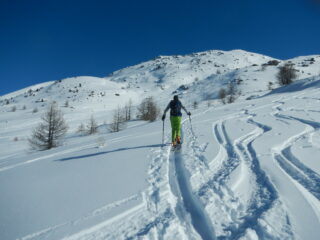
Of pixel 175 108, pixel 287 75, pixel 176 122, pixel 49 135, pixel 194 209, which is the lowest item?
pixel 49 135

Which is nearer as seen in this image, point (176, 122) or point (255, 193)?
point (255, 193)

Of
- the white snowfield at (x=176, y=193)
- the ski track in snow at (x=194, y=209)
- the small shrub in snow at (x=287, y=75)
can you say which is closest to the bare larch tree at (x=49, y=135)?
the white snowfield at (x=176, y=193)

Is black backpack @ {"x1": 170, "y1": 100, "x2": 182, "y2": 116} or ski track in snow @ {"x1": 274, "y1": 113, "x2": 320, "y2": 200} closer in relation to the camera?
ski track in snow @ {"x1": 274, "y1": 113, "x2": 320, "y2": 200}

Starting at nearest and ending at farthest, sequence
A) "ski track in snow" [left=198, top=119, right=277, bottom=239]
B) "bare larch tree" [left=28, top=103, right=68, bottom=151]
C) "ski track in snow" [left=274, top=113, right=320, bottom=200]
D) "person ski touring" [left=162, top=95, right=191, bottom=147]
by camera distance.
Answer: "ski track in snow" [left=198, top=119, right=277, bottom=239] → "ski track in snow" [left=274, top=113, right=320, bottom=200] → "person ski touring" [left=162, top=95, right=191, bottom=147] → "bare larch tree" [left=28, top=103, right=68, bottom=151]

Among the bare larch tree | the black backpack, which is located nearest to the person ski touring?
the black backpack

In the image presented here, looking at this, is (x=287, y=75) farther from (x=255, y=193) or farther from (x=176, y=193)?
(x=176, y=193)

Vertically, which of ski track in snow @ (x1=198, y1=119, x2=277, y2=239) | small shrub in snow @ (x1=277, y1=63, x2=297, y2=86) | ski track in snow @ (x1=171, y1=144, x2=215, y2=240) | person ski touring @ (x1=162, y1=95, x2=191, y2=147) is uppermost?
small shrub in snow @ (x1=277, y1=63, x2=297, y2=86)

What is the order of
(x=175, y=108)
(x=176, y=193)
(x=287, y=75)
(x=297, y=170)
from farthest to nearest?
1. (x=287, y=75)
2. (x=175, y=108)
3. (x=297, y=170)
4. (x=176, y=193)

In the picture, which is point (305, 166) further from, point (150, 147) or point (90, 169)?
point (90, 169)

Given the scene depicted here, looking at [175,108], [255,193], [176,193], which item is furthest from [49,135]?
[255,193]

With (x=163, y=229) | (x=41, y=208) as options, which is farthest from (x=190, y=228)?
(x=41, y=208)

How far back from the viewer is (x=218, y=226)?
7.66 feet

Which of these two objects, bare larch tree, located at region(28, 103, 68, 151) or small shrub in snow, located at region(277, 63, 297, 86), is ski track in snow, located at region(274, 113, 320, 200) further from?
small shrub in snow, located at region(277, 63, 297, 86)

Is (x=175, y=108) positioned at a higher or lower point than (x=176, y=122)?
higher
